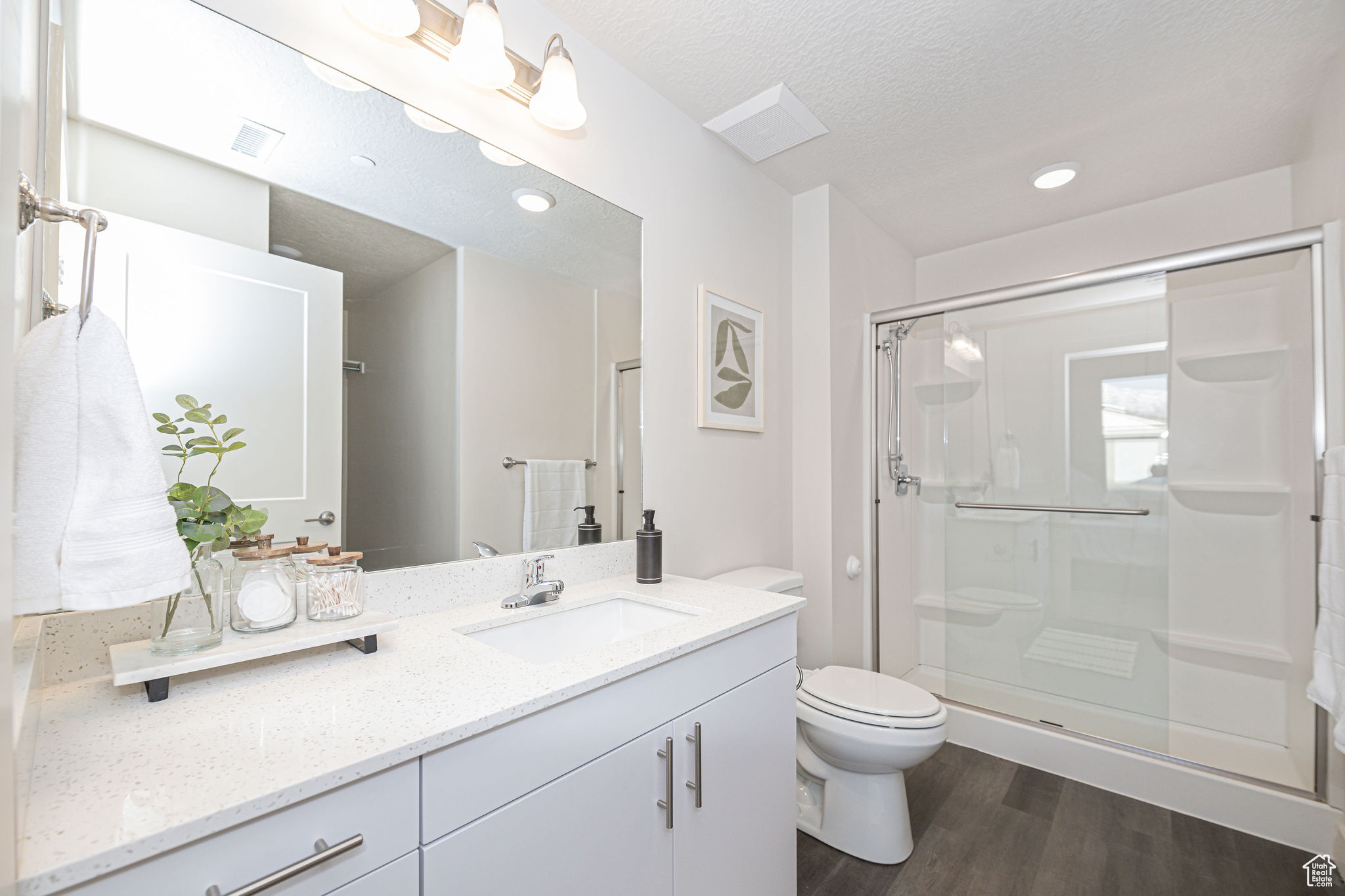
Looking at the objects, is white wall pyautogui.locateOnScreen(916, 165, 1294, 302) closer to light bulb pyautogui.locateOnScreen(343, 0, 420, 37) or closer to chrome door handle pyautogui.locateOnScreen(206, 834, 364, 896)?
light bulb pyautogui.locateOnScreen(343, 0, 420, 37)

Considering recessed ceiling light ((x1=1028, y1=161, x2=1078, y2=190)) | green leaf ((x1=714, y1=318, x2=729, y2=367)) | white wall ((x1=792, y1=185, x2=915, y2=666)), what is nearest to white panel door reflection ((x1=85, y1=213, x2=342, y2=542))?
green leaf ((x1=714, y1=318, x2=729, y2=367))

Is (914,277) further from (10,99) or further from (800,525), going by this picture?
(10,99)

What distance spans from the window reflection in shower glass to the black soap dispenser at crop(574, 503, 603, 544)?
2010mm

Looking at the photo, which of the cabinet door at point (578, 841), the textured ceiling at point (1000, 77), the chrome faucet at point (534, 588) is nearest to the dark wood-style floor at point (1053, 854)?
the cabinet door at point (578, 841)

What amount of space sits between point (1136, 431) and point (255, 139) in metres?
2.81

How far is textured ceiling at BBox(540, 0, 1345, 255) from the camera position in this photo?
4.92 ft

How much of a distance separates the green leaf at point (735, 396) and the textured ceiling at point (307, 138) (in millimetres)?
742

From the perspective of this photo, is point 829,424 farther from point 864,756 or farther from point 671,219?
point 864,756

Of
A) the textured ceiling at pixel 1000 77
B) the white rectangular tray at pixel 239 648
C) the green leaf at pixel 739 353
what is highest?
the textured ceiling at pixel 1000 77

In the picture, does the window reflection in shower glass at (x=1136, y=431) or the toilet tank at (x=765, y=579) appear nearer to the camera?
the toilet tank at (x=765, y=579)

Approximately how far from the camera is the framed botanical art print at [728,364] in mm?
1944

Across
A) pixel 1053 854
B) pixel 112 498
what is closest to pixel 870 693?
pixel 1053 854

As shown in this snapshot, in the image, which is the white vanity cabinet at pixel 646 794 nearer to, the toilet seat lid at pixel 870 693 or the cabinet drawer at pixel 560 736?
the cabinet drawer at pixel 560 736

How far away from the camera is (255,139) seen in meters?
1.03
